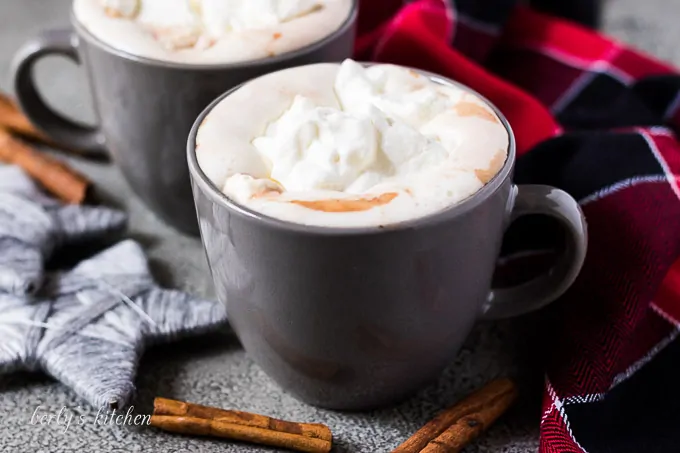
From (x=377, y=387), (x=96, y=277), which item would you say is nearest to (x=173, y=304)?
(x=96, y=277)

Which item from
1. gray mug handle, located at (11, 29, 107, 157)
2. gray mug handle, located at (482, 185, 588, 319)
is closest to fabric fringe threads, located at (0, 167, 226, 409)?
gray mug handle, located at (11, 29, 107, 157)

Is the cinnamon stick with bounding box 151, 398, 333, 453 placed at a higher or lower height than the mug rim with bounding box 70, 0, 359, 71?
lower

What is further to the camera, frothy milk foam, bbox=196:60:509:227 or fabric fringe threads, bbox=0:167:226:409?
fabric fringe threads, bbox=0:167:226:409

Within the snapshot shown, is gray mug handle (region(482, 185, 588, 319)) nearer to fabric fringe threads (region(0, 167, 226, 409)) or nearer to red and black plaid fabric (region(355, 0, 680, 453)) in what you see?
red and black plaid fabric (region(355, 0, 680, 453))

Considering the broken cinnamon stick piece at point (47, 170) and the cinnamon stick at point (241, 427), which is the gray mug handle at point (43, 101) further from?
the cinnamon stick at point (241, 427)

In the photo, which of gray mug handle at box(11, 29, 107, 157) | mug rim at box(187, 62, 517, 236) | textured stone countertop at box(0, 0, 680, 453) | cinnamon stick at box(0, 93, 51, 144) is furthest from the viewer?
cinnamon stick at box(0, 93, 51, 144)

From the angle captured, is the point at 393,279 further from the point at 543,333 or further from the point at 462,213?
the point at 543,333

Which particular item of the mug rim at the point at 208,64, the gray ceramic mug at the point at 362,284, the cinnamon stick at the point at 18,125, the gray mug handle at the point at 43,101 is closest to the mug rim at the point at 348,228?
the gray ceramic mug at the point at 362,284
